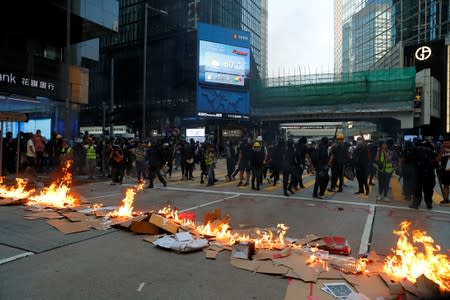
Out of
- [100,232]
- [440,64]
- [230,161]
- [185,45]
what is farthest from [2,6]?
[440,64]

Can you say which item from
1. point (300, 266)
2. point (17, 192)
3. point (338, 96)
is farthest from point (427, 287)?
point (338, 96)

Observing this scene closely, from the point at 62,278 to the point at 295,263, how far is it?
262 cm

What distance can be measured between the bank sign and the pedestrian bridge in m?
34.1

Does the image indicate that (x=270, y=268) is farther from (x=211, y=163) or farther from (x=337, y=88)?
(x=337, y=88)

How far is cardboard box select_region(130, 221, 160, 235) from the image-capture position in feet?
18.0

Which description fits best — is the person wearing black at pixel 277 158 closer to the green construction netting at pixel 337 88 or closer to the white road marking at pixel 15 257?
the white road marking at pixel 15 257

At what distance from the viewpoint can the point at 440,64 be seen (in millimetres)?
45000

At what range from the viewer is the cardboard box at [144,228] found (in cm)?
550

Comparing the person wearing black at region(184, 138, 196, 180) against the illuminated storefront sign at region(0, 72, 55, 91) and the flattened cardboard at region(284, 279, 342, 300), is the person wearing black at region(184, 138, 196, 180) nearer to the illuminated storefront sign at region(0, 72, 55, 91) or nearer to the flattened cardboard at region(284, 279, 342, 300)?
the illuminated storefront sign at region(0, 72, 55, 91)

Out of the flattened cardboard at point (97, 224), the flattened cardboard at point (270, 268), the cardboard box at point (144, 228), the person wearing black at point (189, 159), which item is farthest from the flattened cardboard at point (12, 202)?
the person wearing black at point (189, 159)

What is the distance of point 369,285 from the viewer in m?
3.67

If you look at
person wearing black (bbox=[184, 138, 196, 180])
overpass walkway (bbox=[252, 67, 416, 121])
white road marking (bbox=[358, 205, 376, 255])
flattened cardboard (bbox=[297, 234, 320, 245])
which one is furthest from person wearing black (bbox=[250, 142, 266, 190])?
overpass walkway (bbox=[252, 67, 416, 121])

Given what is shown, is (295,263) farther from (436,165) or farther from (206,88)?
(206,88)

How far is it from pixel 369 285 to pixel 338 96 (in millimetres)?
43894
